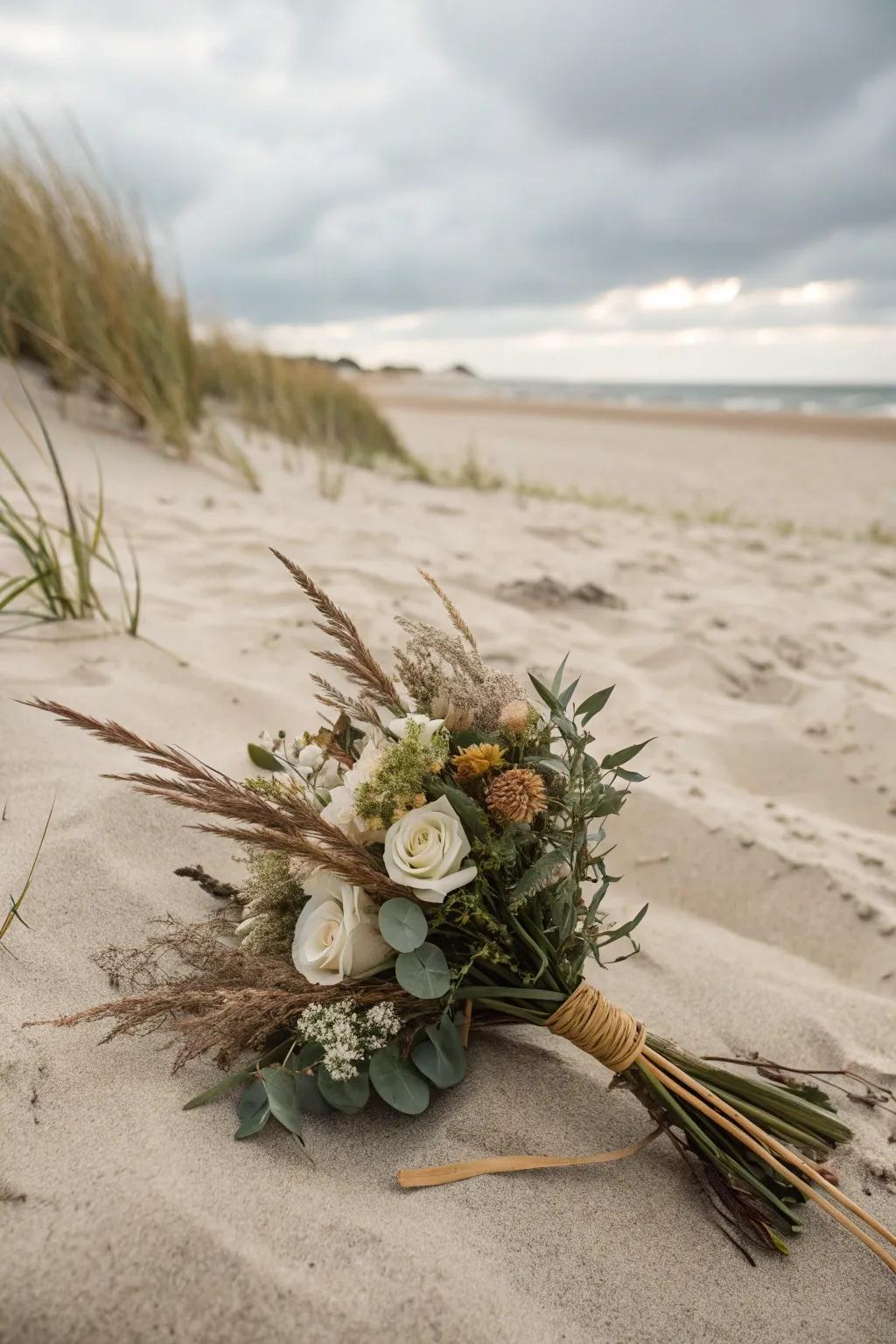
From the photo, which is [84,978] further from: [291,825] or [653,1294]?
[653,1294]

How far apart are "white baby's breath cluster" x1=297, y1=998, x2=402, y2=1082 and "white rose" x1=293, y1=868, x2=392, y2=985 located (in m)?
Answer: 0.04

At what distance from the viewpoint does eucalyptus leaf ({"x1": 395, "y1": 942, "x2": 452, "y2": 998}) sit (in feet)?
3.69

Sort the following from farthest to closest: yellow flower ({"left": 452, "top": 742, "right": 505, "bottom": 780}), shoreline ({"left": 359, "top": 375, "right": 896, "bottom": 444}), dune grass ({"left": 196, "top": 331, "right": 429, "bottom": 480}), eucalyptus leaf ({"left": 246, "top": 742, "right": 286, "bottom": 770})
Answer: shoreline ({"left": 359, "top": 375, "right": 896, "bottom": 444}), dune grass ({"left": 196, "top": 331, "right": 429, "bottom": 480}), eucalyptus leaf ({"left": 246, "top": 742, "right": 286, "bottom": 770}), yellow flower ({"left": 452, "top": 742, "right": 505, "bottom": 780})

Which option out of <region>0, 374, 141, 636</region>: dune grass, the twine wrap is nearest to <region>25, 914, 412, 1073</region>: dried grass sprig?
the twine wrap

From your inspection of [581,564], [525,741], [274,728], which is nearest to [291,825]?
[525,741]

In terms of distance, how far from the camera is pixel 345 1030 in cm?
112

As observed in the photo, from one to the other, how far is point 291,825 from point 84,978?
0.48 meters

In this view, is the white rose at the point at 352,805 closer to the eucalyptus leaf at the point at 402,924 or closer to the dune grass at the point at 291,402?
the eucalyptus leaf at the point at 402,924

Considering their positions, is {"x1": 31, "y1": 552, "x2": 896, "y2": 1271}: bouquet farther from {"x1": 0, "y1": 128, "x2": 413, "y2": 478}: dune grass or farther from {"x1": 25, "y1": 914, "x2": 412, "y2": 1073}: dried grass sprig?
{"x1": 0, "y1": 128, "x2": 413, "y2": 478}: dune grass

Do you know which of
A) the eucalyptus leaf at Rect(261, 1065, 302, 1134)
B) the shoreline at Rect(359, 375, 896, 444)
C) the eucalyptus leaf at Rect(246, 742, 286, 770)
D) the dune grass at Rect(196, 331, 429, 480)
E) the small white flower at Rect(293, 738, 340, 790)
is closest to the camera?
the eucalyptus leaf at Rect(261, 1065, 302, 1134)

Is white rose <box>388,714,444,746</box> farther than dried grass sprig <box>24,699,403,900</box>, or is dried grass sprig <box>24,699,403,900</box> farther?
white rose <box>388,714,444,746</box>

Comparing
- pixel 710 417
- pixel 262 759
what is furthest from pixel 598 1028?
pixel 710 417

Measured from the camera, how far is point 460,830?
1.13 m

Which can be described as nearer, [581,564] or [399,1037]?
[399,1037]
